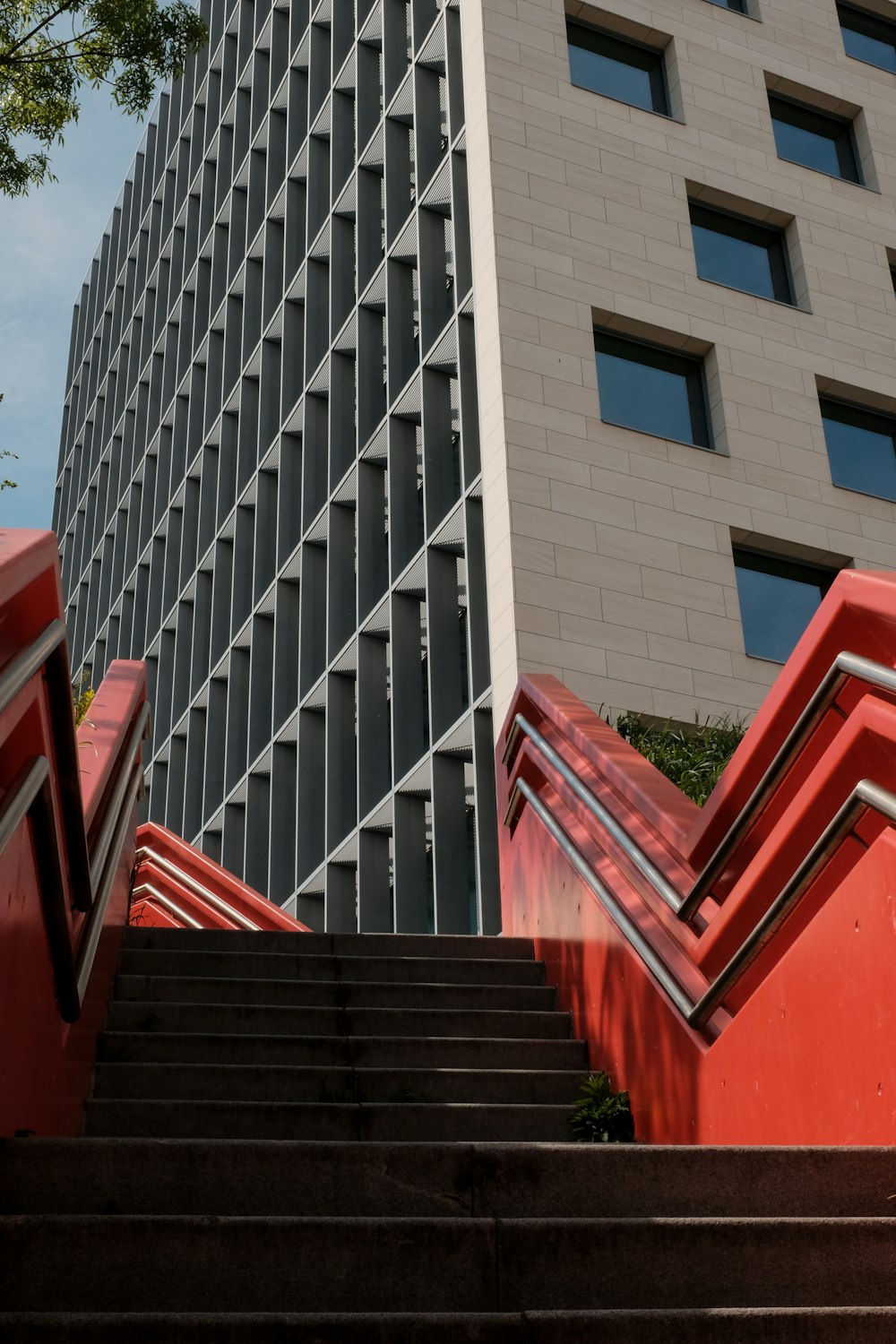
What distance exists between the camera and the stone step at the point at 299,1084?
525cm

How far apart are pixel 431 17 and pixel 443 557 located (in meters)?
8.00

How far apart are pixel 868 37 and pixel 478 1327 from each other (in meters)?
21.6

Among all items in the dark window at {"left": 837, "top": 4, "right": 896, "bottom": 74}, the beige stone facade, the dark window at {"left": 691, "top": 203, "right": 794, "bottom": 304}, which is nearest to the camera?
the beige stone facade

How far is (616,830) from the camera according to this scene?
5898 mm

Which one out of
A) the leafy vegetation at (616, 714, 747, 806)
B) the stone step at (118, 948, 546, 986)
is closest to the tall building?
the leafy vegetation at (616, 714, 747, 806)

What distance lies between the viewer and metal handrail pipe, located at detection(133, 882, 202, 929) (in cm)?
1112

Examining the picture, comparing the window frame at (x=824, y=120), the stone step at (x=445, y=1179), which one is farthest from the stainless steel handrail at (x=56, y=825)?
the window frame at (x=824, y=120)

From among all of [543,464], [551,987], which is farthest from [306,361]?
[551,987]

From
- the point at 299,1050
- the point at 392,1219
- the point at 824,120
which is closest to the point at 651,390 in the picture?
the point at 824,120

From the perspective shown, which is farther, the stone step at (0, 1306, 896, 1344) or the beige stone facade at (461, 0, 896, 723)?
the beige stone facade at (461, 0, 896, 723)

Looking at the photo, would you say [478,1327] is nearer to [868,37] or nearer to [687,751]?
[687,751]

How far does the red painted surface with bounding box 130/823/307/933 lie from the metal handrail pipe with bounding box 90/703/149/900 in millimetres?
3571

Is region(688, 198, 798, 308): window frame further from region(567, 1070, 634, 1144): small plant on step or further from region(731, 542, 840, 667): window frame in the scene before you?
region(567, 1070, 634, 1144): small plant on step

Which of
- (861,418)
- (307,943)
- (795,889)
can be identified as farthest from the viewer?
(861,418)
